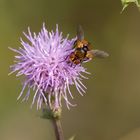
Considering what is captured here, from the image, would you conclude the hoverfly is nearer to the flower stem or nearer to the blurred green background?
the flower stem

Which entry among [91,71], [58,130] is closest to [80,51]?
[58,130]

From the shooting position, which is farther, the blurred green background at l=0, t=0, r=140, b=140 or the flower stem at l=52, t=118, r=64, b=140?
the blurred green background at l=0, t=0, r=140, b=140

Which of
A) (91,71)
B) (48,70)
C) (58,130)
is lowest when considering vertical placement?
(58,130)

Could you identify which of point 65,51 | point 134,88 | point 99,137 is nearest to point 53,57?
point 65,51

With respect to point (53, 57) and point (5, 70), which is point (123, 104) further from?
point (53, 57)

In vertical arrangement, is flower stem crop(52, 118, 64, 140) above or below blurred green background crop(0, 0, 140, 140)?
below

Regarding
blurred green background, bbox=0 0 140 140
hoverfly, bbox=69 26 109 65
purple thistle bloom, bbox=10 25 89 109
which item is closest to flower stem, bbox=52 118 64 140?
purple thistle bloom, bbox=10 25 89 109

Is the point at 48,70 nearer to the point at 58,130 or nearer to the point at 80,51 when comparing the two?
the point at 80,51
